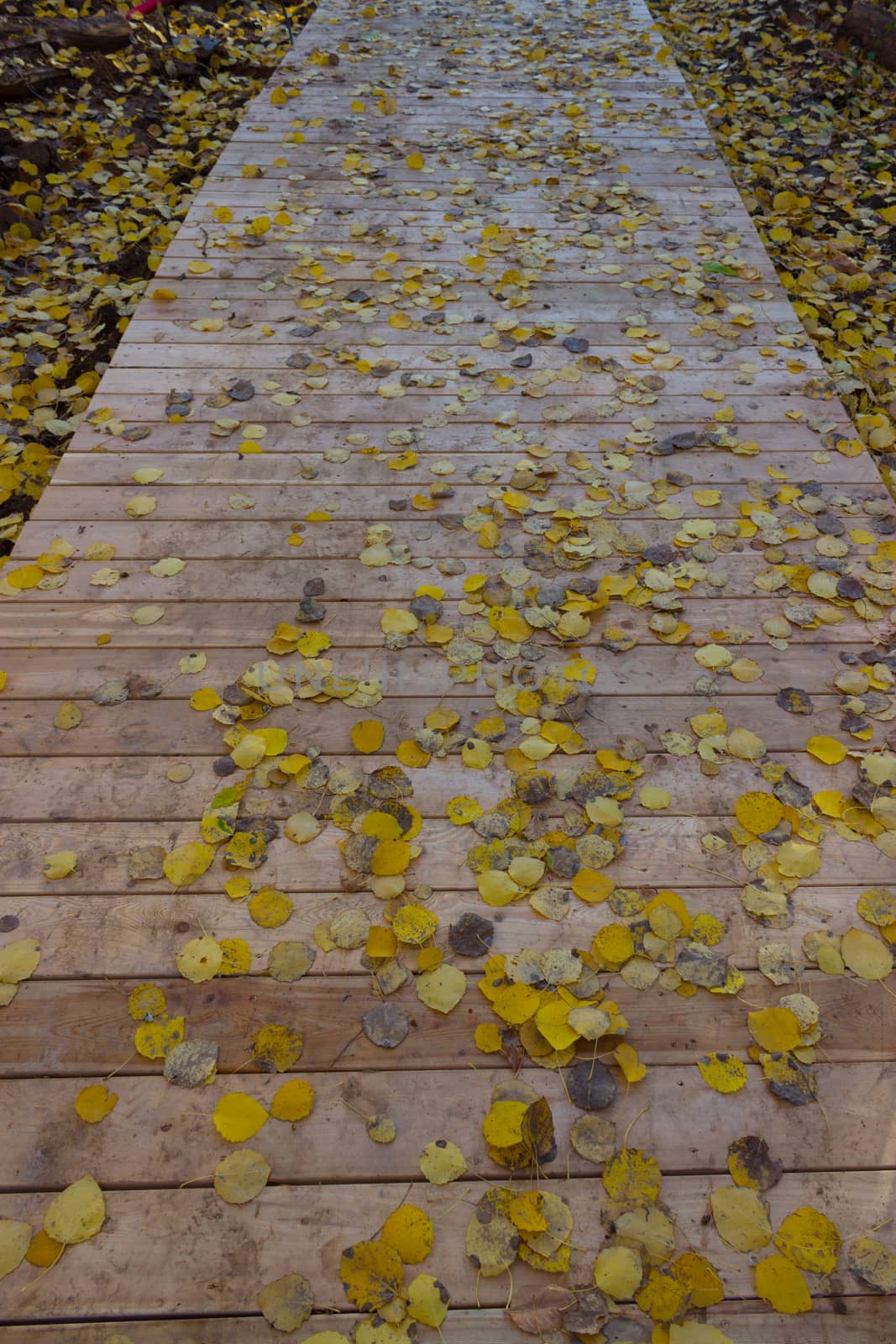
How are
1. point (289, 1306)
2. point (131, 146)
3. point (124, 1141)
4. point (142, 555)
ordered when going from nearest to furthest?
point (289, 1306) < point (124, 1141) < point (142, 555) < point (131, 146)

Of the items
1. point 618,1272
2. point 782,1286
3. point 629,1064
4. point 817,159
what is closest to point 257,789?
point 629,1064

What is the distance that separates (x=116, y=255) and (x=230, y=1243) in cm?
358

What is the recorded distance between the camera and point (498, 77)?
422 cm

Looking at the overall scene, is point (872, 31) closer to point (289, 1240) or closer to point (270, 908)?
point (270, 908)

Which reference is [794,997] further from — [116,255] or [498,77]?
[498,77]

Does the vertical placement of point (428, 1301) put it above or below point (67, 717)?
below

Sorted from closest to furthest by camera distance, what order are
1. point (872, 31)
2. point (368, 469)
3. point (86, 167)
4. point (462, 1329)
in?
1. point (462, 1329)
2. point (368, 469)
3. point (86, 167)
4. point (872, 31)

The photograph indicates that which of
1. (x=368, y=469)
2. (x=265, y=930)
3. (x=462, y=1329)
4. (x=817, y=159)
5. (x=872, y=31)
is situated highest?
(x=872, y=31)

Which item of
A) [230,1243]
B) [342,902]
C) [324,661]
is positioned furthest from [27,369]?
[230,1243]

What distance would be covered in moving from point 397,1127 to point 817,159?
451 centimetres

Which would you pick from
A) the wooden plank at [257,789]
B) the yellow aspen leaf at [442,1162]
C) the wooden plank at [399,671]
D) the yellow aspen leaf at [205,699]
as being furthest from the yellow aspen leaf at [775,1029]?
the yellow aspen leaf at [205,699]

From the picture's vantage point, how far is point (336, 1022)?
1260mm

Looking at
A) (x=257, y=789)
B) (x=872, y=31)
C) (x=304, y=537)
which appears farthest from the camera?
(x=872, y=31)

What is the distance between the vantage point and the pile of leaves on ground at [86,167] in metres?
2.65
